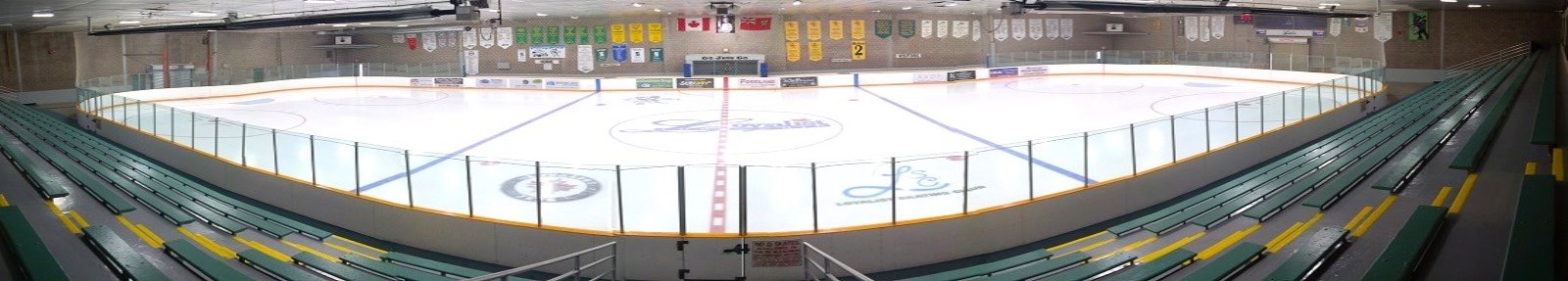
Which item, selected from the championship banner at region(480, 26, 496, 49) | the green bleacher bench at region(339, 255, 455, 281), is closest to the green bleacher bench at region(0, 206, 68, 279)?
the green bleacher bench at region(339, 255, 455, 281)

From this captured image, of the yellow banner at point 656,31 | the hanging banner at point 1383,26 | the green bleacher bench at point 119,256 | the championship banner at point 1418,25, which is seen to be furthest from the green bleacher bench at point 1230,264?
the yellow banner at point 656,31

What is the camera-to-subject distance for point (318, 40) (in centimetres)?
3659

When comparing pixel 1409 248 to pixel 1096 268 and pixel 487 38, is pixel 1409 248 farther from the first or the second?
pixel 487 38

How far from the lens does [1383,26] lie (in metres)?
27.8

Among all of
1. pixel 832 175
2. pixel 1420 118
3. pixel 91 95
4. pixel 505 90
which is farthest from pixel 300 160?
pixel 505 90

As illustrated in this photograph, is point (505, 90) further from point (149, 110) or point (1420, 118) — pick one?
point (1420, 118)

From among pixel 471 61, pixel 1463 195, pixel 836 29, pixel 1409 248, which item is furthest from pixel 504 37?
pixel 1409 248

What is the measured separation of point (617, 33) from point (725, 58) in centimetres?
378

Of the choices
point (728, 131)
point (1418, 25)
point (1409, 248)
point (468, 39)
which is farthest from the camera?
point (468, 39)

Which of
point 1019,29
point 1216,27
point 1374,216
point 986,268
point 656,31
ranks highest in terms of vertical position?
point 656,31

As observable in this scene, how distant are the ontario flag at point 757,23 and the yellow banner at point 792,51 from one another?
2.77ft

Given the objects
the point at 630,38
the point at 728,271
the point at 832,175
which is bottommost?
the point at 728,271

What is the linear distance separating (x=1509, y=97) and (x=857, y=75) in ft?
63.3

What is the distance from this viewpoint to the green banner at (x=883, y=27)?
31969mm
